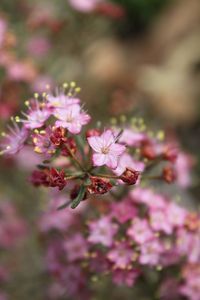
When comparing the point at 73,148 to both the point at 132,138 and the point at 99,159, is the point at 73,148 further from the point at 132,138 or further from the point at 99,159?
the point at 132,138

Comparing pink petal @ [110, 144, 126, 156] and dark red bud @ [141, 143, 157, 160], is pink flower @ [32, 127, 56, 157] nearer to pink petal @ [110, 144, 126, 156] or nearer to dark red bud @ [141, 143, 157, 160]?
pink petal @ [110, 144, 126, 156]

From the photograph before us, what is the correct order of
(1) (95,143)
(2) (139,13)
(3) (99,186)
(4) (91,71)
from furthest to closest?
(2) (139,13), (4) (91,71), (1) (95,143), (3) (99,186)

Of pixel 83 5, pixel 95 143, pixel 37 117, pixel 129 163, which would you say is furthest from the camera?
pixel 83 5

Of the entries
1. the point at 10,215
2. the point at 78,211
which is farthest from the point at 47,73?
the point at 78,211

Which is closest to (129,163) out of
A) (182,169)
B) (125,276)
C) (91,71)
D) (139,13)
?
(125,276)

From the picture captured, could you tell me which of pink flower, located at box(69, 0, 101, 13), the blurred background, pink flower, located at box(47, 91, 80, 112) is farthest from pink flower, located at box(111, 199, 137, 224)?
pink flower, located at box(69, 0, 101, 13)

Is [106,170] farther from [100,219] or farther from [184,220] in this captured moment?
[184,220]

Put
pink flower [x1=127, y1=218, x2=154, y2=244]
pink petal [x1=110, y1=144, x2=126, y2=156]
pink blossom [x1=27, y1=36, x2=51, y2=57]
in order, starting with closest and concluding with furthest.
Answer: pink petal [x1=110, y1=144, x2=126, y2=156], pink flower [x1=127, y1=218, x2=154, y2=244], pink blossom [x1=27, y1=36, x2=51, y2=57]

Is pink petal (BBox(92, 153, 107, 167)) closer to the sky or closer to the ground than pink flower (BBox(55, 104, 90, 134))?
closer to the ground
